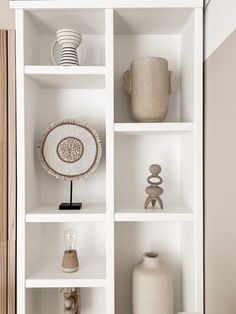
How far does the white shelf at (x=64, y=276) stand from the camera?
1479 millimetres

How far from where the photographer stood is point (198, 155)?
1466mm

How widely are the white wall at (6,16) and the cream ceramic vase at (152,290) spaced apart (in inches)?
56.0

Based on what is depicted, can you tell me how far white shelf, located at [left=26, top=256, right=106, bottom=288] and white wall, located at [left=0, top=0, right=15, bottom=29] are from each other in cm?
126

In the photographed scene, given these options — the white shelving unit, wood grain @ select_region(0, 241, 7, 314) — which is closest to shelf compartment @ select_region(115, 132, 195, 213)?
the white shelving unit

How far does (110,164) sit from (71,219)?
30 centimetres

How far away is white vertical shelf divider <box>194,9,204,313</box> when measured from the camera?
1456 millimetres

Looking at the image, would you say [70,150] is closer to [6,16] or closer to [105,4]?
[105,4]

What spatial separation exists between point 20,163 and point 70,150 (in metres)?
0.24

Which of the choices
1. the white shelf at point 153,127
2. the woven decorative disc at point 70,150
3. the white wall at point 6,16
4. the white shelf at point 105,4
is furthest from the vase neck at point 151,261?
the white wall at point 6,16

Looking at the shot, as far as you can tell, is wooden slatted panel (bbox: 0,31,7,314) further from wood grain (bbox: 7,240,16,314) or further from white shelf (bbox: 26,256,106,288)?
white shelf (bbox: 26,256,106,288)

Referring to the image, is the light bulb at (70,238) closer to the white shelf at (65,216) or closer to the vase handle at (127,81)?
the white shelf at (65,216)

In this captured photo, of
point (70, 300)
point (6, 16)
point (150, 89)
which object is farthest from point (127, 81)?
point (70, 300)

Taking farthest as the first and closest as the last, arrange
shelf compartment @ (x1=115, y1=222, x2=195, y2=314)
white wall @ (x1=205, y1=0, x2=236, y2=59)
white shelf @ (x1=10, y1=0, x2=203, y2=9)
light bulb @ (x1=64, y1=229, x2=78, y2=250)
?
shelf compartment @ (x1=115, y1=222, x2=195, y2=314), light bulb @ (x1=64, y1=229, x2=78, y2=250), white shelf @ (x1=10, y1=0, x2=203, y2=9), white wall @ (x1=205, y1=0, x2=236, y2=59)

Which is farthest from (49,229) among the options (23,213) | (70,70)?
(70,70)
